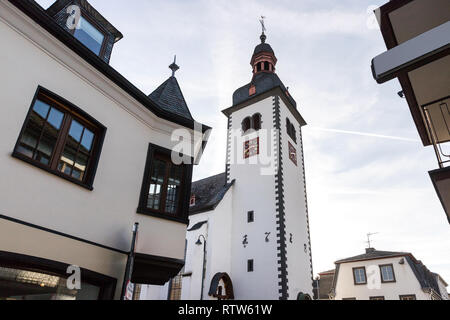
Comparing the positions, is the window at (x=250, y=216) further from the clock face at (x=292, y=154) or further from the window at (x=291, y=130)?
the window at (x=291, y=130)

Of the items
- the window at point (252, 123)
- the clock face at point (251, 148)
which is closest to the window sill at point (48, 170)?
the clock face at point (251, 148)

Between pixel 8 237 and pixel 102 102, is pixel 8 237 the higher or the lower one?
the lower one

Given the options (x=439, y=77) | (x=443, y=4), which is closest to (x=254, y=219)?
(x=439, y=77)

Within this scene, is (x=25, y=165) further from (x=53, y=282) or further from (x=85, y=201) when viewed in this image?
(x=53, y=282)

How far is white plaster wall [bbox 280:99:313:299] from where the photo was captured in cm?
1994

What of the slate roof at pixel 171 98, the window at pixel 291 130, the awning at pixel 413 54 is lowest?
the awning at pixel 413 54

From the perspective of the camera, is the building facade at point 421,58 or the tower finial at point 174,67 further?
the tower finial at point 174,67

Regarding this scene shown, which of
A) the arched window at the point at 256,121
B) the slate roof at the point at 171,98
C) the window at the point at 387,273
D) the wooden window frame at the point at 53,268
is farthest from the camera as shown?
the window at the point at 387,273

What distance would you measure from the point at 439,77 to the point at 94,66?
24.3 ft

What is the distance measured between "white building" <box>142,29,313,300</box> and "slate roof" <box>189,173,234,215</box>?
9cm

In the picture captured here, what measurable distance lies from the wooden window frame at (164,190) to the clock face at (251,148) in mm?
15627

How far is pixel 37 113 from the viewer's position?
5.76 m

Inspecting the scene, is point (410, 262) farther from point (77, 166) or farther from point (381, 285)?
point (77, 166)

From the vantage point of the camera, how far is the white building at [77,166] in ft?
17.1
